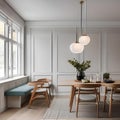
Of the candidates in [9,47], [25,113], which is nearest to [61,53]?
[9,47]

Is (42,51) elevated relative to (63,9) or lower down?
lower down

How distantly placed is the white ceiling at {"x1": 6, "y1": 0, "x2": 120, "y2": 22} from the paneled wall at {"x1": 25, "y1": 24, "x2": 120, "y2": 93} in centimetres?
50

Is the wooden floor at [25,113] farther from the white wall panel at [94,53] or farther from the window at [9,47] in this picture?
the white wall panel at [94,53]

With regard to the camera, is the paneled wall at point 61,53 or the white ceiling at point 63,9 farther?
the paneled wall at point 61,53

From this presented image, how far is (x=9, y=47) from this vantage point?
5.80 metres

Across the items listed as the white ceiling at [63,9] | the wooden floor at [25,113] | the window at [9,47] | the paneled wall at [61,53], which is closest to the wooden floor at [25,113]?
the wooden floor at [25,113]

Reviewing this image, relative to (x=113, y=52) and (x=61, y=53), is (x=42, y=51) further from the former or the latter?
(x=113, y=52)

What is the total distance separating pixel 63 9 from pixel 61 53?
188 centimetres

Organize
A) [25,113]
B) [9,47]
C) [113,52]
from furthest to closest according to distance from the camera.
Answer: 1. [113,52]
2. [9,47]
3. [25,113]

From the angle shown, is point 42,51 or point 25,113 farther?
point 42,51

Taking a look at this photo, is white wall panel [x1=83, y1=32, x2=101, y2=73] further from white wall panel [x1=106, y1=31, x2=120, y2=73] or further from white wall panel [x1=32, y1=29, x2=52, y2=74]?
white wall panel [x1=32, y1=29, x2=52, y2=74]

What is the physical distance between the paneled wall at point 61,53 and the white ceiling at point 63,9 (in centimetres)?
50

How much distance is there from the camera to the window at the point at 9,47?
209 inches

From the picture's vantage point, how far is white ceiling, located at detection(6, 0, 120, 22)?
5059mm
